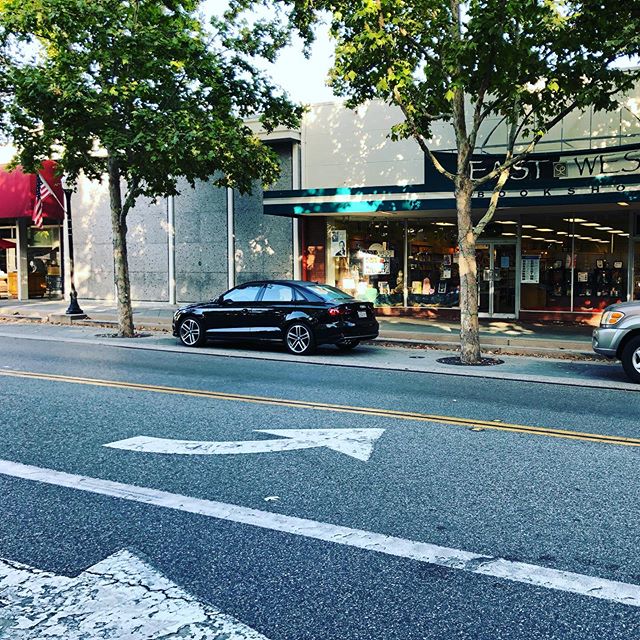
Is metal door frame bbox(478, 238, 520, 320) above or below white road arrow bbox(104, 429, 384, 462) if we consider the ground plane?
above

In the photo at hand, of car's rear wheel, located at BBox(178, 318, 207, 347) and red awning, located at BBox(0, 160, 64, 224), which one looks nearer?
car's rear wheel, located at BBox(178, 318, 207, 347)

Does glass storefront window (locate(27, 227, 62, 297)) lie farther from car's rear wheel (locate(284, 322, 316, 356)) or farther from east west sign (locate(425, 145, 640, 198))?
car's rear wheel (locate(284, 322, 316, 356))

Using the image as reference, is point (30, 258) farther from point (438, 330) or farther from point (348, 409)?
point (348, 409)

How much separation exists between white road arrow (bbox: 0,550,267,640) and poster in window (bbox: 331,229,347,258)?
18891 millimetres

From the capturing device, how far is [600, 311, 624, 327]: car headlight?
10.7 metres

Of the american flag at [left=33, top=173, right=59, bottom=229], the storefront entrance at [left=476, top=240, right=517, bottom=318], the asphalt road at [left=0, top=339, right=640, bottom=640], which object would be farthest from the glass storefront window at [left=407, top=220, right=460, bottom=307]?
the asphalt road at [left=0, top=339, right=640, bottom=640]

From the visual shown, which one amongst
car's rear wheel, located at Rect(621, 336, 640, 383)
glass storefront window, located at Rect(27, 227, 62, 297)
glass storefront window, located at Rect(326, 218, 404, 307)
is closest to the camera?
car's rear wheel, located at Rect(621, 336, 640, 383)

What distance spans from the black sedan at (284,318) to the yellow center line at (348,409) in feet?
15.7

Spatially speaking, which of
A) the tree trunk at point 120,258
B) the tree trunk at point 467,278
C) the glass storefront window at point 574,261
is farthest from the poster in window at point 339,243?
the tree trunk at point 467,278

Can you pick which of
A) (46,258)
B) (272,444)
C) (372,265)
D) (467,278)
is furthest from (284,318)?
(46,258)

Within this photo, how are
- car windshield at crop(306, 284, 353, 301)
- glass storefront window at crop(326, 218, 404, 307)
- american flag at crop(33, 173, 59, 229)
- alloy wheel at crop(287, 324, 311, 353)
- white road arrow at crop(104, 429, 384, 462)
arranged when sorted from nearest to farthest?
white road arrow at crop(104, 429, 384, 462), alloy wheel at crop(287, 324, 311, 353), car windshield at crop(306, 284, 353, 301), glass storefront window at crop(326, 218, 404, 307), american flag at crop(33, 173, 59, 229)

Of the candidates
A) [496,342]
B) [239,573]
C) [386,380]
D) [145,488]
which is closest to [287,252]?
Result: [496,342]

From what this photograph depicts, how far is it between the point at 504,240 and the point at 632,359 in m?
10.3

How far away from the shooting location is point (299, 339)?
14023 mm
